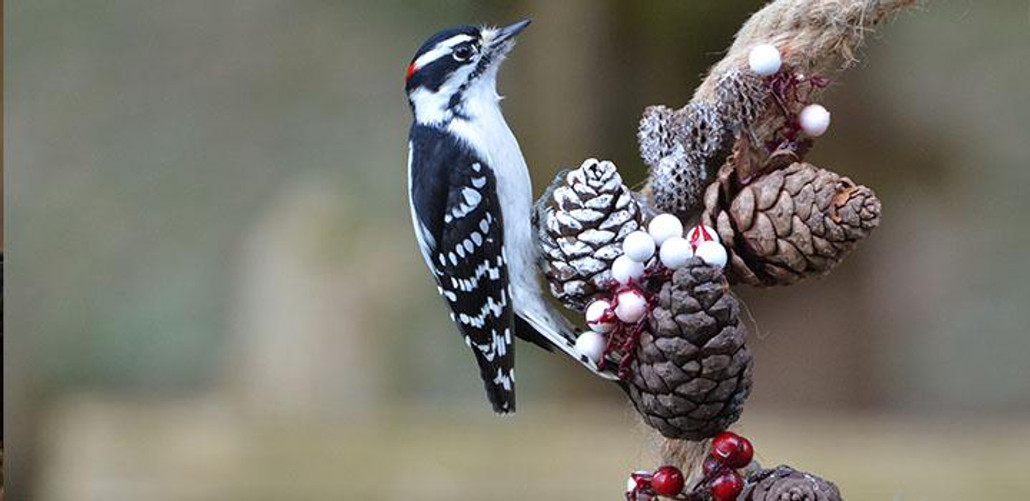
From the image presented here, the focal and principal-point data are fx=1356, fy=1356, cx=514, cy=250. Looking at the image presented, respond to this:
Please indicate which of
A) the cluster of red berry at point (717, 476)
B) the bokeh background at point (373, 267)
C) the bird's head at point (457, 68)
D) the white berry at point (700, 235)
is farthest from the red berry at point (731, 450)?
the bokeh background at point (373, 267)

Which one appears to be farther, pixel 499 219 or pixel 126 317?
pixel 126 317

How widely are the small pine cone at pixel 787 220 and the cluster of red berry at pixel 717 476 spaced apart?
8 cm

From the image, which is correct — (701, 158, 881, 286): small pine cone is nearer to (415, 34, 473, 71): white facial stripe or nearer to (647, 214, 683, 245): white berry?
(647, 214, 683, 245): white berry

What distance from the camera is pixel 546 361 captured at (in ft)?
6.43

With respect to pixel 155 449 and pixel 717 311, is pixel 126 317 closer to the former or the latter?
pixel 155 449

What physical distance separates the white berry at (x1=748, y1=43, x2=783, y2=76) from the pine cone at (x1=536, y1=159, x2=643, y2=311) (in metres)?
0.09

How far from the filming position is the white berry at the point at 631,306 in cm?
66

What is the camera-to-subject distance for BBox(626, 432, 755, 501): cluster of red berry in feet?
2.25

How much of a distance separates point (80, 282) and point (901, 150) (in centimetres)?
123

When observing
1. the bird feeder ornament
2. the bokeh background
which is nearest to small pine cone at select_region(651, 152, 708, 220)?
the bird feeder ornament

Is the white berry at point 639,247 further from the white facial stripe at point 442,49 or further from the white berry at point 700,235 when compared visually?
the white facial stripe at point 442,49

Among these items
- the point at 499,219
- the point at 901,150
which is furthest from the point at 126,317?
the point at 499,219

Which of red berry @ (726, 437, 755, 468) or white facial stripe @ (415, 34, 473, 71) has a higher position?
white facial stripe @ (415, 34, 473, 71)

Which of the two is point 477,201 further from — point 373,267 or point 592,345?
point 373,267
